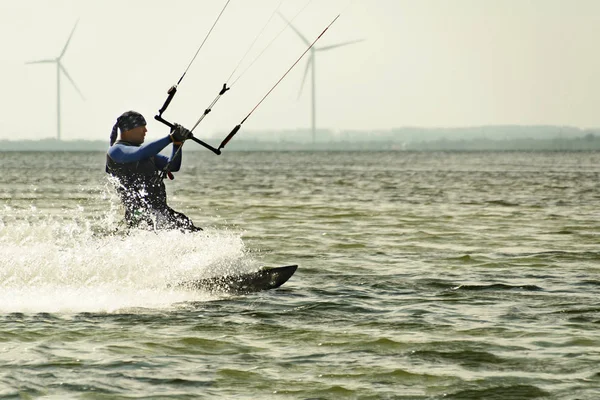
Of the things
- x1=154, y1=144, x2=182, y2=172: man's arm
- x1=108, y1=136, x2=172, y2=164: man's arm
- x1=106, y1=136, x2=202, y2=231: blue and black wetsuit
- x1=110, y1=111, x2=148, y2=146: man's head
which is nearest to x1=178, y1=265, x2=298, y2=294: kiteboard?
x1=106, y1=136, x2=202, y2=231: blue and black wetsuit

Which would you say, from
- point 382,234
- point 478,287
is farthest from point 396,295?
point 382,234

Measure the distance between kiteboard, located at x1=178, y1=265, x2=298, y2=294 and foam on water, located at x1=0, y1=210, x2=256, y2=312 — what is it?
9 cm

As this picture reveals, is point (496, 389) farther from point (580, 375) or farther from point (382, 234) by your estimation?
point (382, 234)

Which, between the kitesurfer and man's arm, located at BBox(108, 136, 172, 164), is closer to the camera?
man's arm, located at BBox(108, 136, 172, 164)

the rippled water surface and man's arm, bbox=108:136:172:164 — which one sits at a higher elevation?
man's arm, bbox=108:136:172:164

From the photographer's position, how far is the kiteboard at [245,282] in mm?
13719

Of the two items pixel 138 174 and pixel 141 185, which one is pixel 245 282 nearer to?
pixel 141 185

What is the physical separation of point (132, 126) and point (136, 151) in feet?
1.55

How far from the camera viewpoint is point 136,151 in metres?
12.6

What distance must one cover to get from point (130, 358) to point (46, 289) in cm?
379

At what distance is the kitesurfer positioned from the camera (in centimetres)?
1284

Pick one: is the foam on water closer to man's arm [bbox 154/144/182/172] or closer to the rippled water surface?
the rippled water surface

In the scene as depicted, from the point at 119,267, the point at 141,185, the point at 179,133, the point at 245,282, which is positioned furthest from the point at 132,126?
the point at 245,282

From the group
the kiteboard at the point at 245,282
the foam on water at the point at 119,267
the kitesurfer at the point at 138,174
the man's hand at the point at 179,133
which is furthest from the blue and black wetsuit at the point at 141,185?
the kiteboard at the point at 245,282
